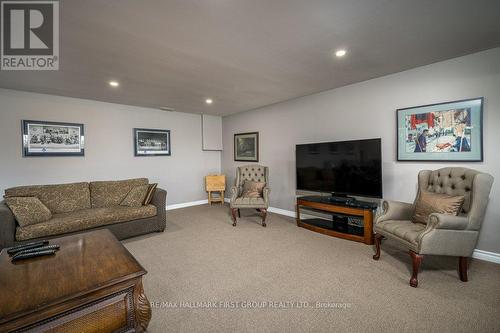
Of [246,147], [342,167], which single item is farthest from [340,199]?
[246,147]

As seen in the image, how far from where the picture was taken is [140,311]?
1.47 m

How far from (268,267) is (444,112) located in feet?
9.62

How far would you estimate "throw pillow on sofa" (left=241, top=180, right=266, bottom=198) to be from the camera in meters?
4.27

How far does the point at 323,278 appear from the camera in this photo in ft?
7.29

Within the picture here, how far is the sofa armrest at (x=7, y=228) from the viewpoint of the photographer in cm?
253

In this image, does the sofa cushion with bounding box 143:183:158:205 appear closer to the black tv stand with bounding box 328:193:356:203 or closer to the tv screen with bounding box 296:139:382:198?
the tv screen with bounding box 296:139:382:198

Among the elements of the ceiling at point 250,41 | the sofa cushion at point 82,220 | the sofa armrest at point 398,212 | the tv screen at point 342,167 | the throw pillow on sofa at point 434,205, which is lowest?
the sofa cushion at point 82,220

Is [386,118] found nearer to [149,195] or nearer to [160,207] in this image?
[160,207]

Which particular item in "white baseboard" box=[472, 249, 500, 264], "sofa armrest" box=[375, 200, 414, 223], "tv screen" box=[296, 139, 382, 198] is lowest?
"white baseboard" box=[472, 249, 500, 264]

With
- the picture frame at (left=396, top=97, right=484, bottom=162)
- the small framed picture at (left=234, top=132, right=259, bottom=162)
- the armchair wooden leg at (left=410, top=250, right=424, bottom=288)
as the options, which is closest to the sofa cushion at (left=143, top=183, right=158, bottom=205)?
the small framed picture at (left=234, top=132, right=259, bottom=162)

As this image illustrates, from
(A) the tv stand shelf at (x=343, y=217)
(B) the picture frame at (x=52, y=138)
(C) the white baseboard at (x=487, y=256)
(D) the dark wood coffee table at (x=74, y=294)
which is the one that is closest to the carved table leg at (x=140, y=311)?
(D) the dark wood coffee table at (x=74, y=294)

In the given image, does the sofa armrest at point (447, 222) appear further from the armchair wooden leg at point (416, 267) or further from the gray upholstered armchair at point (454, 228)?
the armchair wooden leg at point (416, 267)

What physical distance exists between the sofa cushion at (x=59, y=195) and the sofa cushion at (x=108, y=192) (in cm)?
10

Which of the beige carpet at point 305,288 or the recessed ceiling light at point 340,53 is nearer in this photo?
the beige carpet at point 305,288
